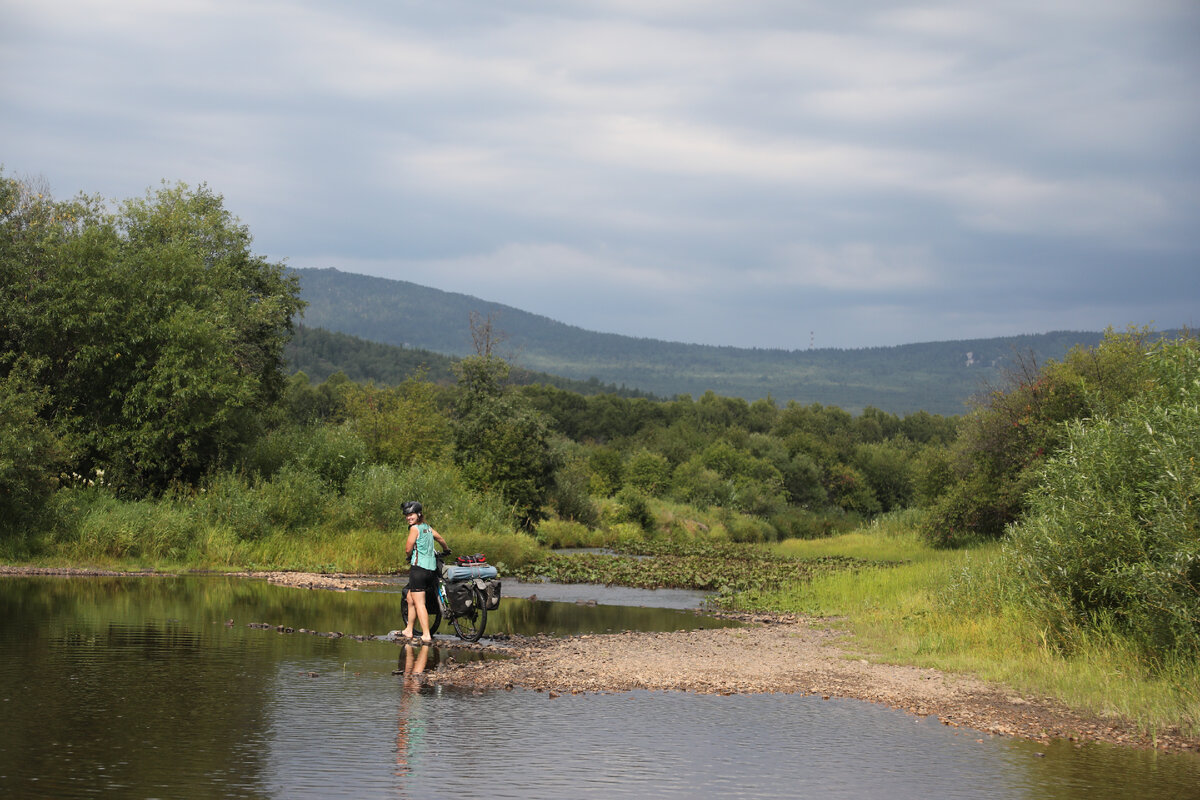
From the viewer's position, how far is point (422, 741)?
35.2ft

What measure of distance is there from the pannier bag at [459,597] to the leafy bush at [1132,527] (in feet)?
30.9

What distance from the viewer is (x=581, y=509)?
63438 millimetres

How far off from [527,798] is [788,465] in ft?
352

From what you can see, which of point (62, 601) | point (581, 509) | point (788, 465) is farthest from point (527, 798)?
point (788, 465)

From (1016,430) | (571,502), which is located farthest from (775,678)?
(571,502)

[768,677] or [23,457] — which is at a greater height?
[23,457]

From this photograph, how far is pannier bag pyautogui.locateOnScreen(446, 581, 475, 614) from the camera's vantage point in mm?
18156

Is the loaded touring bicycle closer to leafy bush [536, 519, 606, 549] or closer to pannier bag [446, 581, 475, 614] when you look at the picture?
pannier bag [446, 581, 475, 614]

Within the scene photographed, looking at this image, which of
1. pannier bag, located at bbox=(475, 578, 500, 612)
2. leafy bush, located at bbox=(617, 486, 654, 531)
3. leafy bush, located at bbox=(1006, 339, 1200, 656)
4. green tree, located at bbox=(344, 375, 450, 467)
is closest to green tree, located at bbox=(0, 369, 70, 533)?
pannier bag, located at bbox=(475, 578, 500, 612)

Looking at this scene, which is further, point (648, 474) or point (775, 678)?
point (648, 474)

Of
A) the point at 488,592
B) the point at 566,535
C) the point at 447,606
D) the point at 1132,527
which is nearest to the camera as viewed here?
the point at 1132,527

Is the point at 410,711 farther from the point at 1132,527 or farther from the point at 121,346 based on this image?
the point at 121,346

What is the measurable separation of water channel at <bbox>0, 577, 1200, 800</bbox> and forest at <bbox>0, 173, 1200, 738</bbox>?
187 inches

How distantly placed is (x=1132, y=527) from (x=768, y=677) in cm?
571
